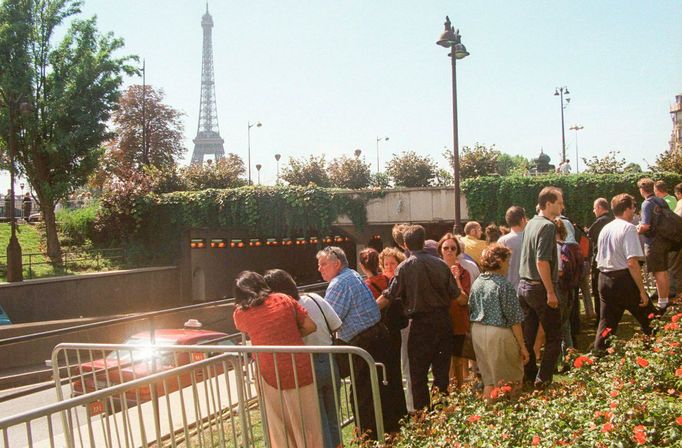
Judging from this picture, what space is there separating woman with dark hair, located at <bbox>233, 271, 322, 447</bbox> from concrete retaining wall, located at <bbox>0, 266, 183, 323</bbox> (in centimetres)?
2192

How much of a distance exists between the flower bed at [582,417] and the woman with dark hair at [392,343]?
198 cm

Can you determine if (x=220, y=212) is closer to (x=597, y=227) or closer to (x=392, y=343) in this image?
(x=597, y=227)

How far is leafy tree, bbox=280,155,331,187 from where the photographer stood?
4194 centimetres

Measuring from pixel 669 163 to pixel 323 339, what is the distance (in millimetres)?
22327

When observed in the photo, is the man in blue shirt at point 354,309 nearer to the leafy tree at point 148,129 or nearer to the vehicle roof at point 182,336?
the vehicle roof at point 182,336

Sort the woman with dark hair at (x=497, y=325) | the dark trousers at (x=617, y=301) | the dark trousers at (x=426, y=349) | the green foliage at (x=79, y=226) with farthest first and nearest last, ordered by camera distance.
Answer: the green foliage at (x=79, y=226), the dark trousers at (x=617, y=301), the dark trousers at (x=426, y=349), the woman with dark hair at (x=497, y=325)

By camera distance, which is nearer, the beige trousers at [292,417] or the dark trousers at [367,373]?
the beige trousers at [292,417]

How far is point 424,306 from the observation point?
6270 mm

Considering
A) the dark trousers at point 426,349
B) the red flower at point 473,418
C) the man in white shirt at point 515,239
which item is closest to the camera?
the red flower at point 473,418

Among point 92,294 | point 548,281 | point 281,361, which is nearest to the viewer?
point 281,361

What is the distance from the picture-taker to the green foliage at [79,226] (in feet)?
111

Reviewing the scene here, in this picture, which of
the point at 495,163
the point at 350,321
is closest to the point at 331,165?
the point at 495,163

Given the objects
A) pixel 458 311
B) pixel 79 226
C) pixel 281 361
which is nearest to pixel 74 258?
pixel 79 226

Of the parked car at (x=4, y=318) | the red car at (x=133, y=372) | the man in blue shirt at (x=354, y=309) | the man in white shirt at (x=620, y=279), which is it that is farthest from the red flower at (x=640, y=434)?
the parked car at (x=4, y=318)
